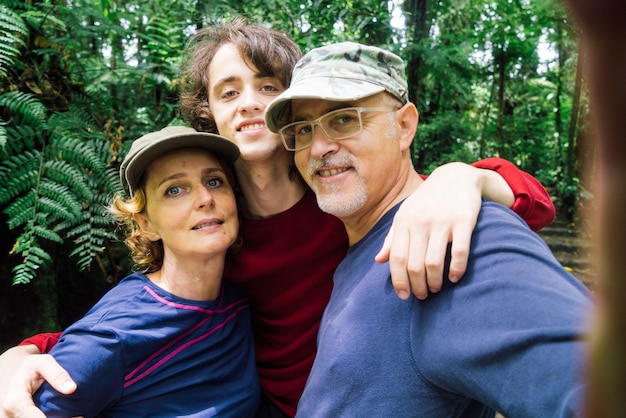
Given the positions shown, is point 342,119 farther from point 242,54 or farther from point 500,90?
point 500,90

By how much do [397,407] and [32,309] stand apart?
2.54 m

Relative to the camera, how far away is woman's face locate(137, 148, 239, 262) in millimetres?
1856

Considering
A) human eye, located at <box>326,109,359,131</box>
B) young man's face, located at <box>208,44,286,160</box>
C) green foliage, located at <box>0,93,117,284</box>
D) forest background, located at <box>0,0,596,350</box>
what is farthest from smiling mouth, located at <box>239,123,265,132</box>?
green foliage, located at <box>0,93,117,284</box>

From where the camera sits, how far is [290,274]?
2006 mm

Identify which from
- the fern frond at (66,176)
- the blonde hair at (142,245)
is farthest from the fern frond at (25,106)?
the blonde hair at (142,245)

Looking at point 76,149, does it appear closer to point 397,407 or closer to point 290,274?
point 290,274

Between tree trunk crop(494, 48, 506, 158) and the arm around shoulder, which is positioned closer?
the arm around shoulder

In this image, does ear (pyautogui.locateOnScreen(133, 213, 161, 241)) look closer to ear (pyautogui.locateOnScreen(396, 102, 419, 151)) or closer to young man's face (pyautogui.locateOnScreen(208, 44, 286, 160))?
young man's face (pyautogui.locateOnScreen(208, 44, 286, 160))

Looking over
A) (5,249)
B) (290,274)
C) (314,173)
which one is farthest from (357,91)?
(5,249)

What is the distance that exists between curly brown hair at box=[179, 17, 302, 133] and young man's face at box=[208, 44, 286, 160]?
39 mm

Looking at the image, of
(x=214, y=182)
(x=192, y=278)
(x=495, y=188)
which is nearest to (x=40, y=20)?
(x=214, y=182)

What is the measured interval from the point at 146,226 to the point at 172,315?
46 centimetres

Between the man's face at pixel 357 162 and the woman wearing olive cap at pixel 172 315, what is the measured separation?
49 centimetres

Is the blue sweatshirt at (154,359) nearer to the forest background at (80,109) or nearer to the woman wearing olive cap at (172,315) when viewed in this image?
the woman wearing olive cap at (172,315)
